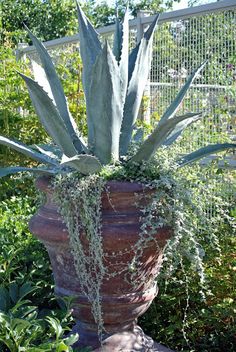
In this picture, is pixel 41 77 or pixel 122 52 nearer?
pixel 122 52

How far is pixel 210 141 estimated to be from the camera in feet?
15.0

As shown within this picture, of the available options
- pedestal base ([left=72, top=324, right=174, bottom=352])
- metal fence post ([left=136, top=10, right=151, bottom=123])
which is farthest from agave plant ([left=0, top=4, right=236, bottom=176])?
metal fence post ([left=136, top=10, right=151, bottom=123])

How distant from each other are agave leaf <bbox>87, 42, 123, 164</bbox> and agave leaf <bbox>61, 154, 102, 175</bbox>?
21 centimetres

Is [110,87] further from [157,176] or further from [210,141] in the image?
[210,141]

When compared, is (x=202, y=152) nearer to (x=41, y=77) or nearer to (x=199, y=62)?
(x=41, y=77)

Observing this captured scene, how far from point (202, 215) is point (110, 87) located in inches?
29.6

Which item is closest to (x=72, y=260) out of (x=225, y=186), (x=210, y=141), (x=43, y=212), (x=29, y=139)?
(x=43, y=212)

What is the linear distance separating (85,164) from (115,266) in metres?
0.49

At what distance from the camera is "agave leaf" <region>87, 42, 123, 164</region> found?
285 centimetres

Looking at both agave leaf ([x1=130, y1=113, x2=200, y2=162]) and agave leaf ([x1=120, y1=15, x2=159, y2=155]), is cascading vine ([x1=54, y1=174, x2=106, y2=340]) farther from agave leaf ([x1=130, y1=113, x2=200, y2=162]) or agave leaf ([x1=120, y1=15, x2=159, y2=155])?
agave leaf ([x1=120, y1=15, x2=159, y2=155])

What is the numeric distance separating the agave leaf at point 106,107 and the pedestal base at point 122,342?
86 cm

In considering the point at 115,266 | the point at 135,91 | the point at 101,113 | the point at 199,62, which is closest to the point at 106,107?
the point at 101,113

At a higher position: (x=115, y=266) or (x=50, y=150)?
(x=50, y=150)

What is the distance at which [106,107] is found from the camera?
2.94 meters
